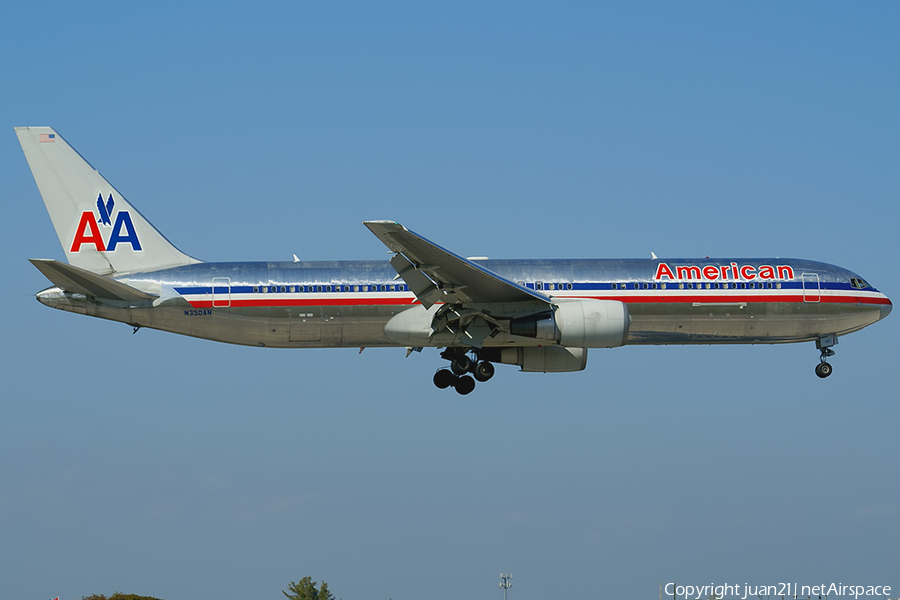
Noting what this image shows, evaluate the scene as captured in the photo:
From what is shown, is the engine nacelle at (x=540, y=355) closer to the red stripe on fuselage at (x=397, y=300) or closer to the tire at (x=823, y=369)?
the red stripe on fuselage at (x=397, y=300)

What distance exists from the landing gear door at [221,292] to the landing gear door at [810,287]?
21.5 m

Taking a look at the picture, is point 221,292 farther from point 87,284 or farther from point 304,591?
point 304,591

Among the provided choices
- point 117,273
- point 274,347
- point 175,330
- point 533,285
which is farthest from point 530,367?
point 117,273

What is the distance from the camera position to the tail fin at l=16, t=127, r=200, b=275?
43469 millimetres

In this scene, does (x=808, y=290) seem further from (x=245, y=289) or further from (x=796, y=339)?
(x=245, y=289)

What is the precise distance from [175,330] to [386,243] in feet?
32.6

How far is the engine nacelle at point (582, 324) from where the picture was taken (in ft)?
127

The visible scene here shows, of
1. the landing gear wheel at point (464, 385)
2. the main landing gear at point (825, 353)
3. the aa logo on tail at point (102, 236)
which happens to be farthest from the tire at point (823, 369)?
the aa logo on tail at point (102, 236)

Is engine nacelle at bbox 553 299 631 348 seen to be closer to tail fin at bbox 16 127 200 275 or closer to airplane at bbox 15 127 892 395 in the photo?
airplane at bbox 15 127 892 395

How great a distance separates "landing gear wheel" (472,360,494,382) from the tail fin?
11.7 metres

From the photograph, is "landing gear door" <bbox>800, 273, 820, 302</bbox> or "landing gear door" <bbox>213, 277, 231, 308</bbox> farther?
"landing gear door" <bbox>800, 273, 820, 302</bbox>

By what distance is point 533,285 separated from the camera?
41469 millimetres

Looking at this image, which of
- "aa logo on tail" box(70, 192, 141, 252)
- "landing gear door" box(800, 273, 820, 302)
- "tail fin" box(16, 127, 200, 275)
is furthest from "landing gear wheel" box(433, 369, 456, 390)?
"landing gear door" box(800, 273, 820, 302)

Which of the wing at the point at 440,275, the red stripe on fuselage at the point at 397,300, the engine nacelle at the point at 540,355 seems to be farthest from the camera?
the engine nacelle at the point at 540,355
